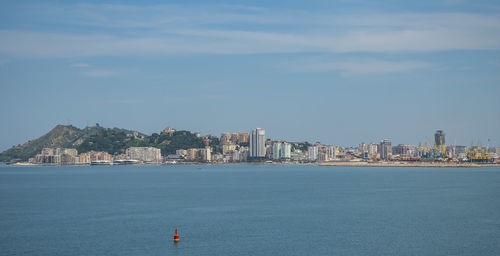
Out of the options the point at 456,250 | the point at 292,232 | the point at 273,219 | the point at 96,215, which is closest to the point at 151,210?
the point at 96,215

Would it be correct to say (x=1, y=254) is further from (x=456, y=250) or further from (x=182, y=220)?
(x=456, y=250)

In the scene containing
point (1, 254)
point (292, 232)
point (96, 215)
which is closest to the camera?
point (1, 254)

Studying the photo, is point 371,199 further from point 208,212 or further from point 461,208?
point 208,212

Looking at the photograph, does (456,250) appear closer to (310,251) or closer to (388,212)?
(310,251)

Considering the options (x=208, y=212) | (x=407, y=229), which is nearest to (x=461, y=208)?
(x=407, y=229)

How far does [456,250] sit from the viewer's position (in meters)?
31.6

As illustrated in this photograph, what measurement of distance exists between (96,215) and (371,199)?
1114 inches

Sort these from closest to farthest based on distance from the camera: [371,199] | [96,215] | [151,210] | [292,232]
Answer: [292,232] < [96,215] < [151,210] < [371,199]

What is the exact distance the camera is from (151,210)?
49594 millimetres

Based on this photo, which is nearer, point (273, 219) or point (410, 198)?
point (273, 219)

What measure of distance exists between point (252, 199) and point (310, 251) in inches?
1124

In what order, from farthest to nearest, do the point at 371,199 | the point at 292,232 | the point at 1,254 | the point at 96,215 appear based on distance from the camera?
the point at 371,199
the point at 96,215
the point at 292,232
the point at 1,254

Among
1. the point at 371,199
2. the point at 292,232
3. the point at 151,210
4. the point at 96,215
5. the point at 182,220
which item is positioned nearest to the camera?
the point at 292,232

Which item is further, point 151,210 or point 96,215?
point 151,210
